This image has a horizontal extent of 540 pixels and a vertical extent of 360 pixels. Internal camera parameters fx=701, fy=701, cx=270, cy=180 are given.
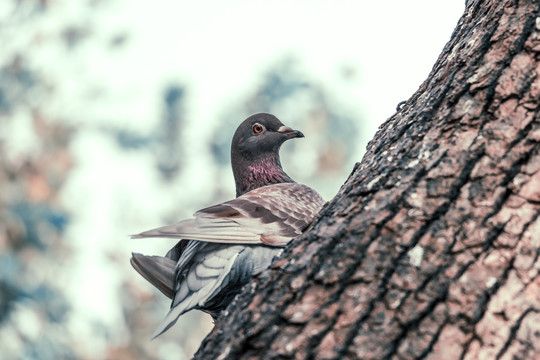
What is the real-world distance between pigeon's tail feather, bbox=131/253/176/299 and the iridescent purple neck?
2.04 metres

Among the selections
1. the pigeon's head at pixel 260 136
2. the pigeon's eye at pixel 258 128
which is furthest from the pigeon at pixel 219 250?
the pigeon's eye at pixel 258 128

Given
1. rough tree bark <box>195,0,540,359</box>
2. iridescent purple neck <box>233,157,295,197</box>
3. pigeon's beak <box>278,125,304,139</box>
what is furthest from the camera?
pigeon's beak <box>278,125,304,139</box>

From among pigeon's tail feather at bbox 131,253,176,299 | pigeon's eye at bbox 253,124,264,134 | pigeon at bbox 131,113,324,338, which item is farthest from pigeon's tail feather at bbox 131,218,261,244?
pigeon's eye at bbox 253,124,264,134

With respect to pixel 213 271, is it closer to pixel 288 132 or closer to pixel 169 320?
pixel 169 320

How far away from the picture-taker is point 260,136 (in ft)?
17.9

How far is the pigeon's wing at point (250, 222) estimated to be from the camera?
3213mm

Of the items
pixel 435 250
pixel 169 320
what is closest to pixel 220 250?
pixel 169 320

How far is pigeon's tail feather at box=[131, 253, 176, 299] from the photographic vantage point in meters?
3.23

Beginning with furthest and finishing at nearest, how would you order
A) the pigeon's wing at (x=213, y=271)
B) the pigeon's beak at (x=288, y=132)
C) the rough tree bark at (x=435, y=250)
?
1. the pigeon's beak at (x=288, y=132)
2. the pigeon's wing at (x=213, y=271)
3. the rough tree bark at (x=435, y=250)

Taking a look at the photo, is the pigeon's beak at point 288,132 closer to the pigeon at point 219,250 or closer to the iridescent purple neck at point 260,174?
the iridescent purple neck at point 260,174

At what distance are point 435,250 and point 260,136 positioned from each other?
4014 mm

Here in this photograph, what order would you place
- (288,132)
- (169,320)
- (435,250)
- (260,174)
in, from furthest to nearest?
1. (288,132)
2. (260,174)
3. (169,320)
4. (435,250)

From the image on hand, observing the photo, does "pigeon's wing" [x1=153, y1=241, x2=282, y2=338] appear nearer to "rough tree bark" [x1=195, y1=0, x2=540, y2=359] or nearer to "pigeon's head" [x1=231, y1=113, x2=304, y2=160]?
"rough tree bark" [x1=195, y1=0, x2=540, y2=359]

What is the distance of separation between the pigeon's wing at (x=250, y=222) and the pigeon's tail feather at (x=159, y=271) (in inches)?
9.0
